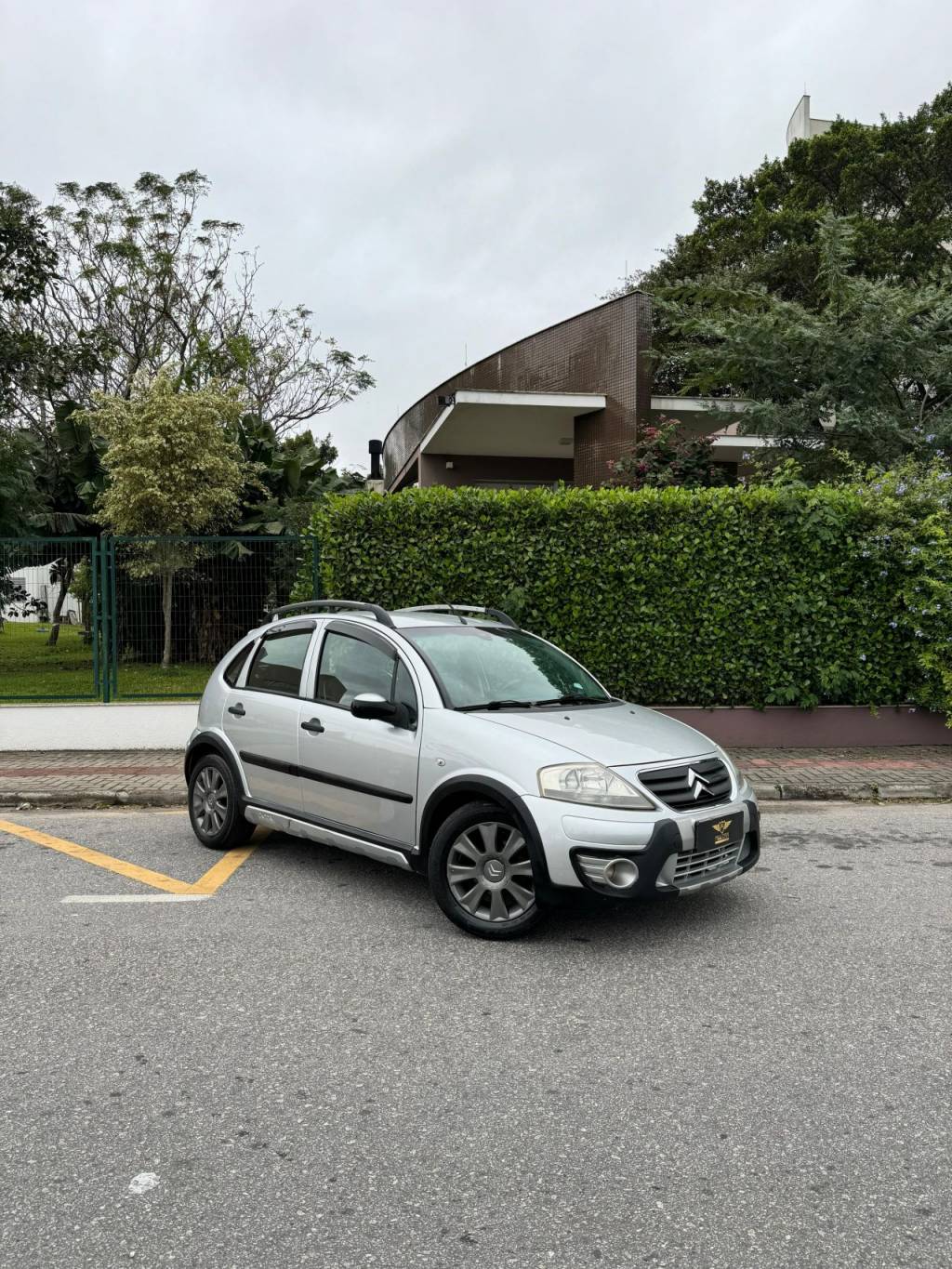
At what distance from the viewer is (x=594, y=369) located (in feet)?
52.7

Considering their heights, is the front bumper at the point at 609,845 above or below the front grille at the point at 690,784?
below

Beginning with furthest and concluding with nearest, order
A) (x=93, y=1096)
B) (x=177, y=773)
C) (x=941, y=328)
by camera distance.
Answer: (x=941, y=328)
(x=177, y=773)
(x=93, y=1096)

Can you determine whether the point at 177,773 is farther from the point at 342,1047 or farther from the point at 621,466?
the point at 621,466

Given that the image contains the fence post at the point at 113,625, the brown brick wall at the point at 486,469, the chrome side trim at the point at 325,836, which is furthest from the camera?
the brown brick wall at the point at 486,469

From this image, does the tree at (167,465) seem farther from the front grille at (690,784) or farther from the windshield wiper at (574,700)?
the front grille at (690,784)

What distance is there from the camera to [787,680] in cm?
1061

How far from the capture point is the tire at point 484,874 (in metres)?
4.77

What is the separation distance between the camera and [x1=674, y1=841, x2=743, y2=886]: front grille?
4.71m

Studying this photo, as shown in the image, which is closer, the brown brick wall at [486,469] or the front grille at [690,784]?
the front grille at [690,784]

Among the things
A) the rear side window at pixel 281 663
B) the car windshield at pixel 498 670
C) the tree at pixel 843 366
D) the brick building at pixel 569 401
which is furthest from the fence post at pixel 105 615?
the tree at pixel 843 366

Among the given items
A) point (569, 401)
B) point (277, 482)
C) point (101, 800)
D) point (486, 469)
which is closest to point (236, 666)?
point (101, 800)

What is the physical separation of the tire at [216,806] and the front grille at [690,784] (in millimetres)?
2888

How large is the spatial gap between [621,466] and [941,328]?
4467mm

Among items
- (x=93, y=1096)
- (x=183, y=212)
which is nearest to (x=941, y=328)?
(x=93, y=1096)
